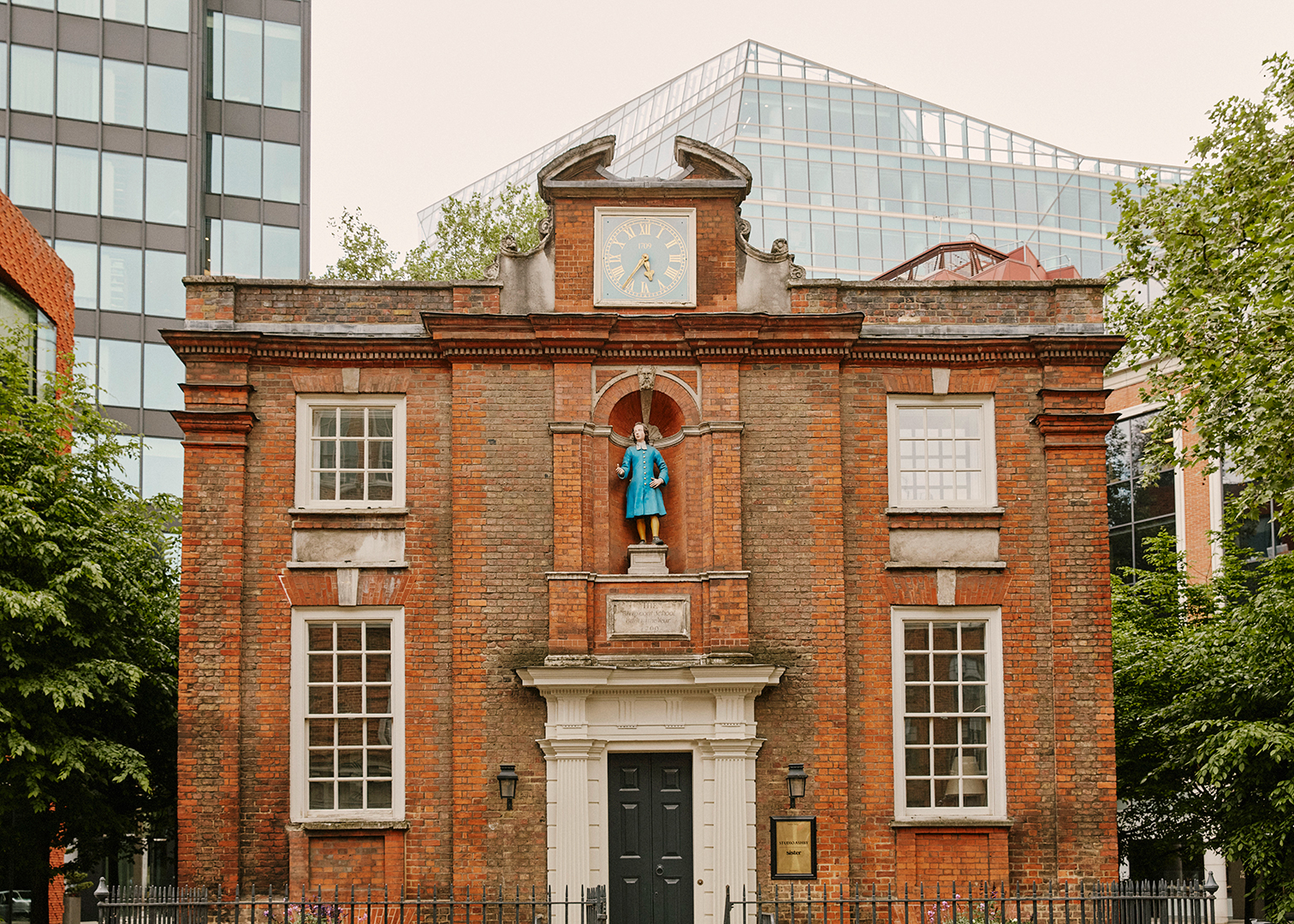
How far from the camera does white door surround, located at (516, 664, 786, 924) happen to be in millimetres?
15562

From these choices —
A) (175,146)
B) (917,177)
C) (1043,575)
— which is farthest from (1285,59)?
(917,177)

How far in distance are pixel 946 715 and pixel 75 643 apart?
10574mm

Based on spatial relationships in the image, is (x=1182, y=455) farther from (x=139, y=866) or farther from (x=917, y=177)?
(x=917, y=177)

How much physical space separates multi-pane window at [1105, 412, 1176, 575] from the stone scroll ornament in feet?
65.1

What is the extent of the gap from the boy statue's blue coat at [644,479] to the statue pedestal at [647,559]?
16.1 inches

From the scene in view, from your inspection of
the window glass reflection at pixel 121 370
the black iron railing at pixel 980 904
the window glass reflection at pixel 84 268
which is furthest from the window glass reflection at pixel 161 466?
the black iron railing at pixel 980 904

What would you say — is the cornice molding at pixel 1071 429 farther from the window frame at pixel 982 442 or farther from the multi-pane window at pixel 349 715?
the multi-pane window at pixel 349 715

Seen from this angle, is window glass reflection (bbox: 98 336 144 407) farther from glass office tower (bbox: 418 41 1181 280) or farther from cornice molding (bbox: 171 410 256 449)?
cornice molding (bbox: 171 410 256 449)

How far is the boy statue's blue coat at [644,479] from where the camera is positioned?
16.5 m

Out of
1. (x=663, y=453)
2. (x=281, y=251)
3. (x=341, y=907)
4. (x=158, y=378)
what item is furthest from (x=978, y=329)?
(x=281, y=251)

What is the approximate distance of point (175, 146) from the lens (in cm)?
4103

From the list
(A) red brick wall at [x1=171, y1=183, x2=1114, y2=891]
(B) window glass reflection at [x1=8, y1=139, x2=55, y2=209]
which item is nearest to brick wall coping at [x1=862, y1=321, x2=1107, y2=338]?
(A) red brick wall at [x1=171, y1=183, x2=1114, y2=891]

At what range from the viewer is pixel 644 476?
16.5 m

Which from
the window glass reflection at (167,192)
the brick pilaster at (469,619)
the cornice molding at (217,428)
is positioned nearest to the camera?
the brick pilaster at (469,619)
